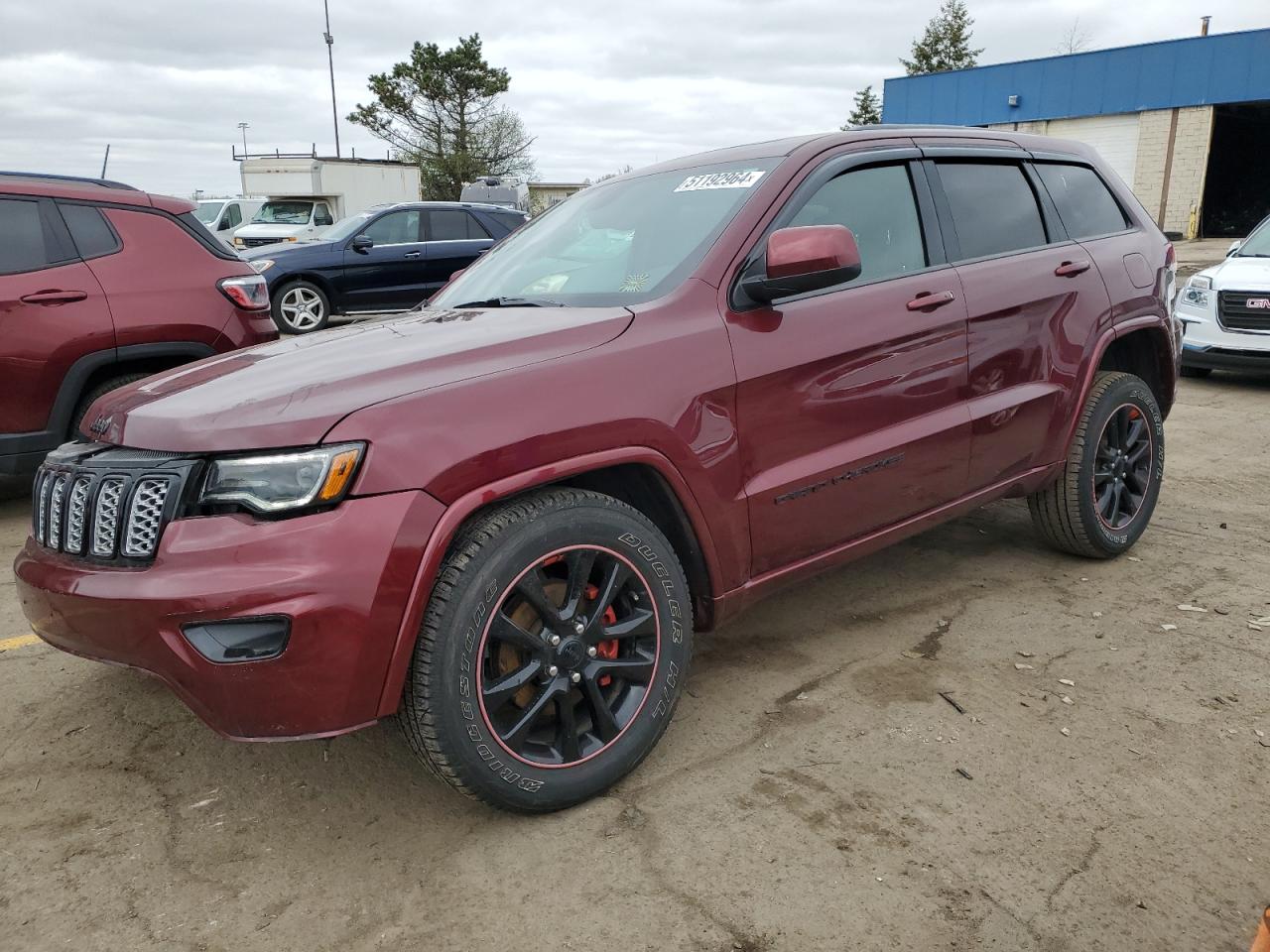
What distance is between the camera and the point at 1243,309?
8305 millimetres

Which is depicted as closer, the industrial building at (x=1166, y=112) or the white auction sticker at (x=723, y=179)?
the white auction sticker at (x=723, y=179)

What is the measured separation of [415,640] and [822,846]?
1085 mm

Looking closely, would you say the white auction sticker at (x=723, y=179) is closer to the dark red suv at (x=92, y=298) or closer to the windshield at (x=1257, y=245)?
the dark red suv at (x=92, y=298)

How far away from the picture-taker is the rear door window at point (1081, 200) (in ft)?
12.9

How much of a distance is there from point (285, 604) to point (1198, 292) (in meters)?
9.12

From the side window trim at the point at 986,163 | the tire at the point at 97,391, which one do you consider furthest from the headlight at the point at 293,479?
the tire at the point at 97,391

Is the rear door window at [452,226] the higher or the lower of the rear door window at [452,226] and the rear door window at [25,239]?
the higher

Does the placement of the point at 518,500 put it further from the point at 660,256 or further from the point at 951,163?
the point at 951,163

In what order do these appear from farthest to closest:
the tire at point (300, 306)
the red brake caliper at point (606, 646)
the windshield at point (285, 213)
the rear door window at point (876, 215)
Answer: the windshield at point (285, 213), the tire at point (300, 306), the rear door window at point (876, 215), the red brake caliper at point (606, 646)

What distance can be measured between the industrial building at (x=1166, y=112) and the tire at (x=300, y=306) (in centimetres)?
1961

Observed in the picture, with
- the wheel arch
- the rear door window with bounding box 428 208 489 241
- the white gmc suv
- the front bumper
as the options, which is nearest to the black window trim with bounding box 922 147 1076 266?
the wheel arch

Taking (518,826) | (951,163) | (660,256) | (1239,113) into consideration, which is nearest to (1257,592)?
(951,163)

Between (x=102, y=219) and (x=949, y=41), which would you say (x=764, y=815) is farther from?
(x=949, y=41)

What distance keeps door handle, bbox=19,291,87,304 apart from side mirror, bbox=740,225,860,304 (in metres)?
3.97
